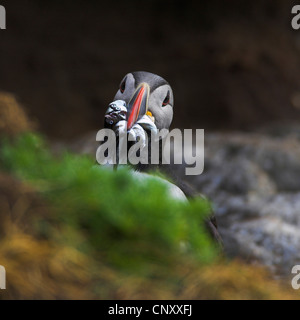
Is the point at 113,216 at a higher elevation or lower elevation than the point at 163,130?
lower

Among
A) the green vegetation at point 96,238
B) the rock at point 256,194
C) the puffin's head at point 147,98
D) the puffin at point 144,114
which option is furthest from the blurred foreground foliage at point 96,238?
the rock at point 256,194

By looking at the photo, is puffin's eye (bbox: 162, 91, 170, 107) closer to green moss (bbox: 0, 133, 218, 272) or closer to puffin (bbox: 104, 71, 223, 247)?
puffin (bbox: 104, 71, 223, 247)

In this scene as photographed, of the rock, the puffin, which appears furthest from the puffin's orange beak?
the rock

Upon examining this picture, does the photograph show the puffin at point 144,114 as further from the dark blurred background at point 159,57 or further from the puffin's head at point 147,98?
the dark blurred background at point 159,57

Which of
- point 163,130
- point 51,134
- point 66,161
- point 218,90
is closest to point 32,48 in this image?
point 51,134

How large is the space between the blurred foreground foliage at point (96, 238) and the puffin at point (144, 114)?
47.3 inches

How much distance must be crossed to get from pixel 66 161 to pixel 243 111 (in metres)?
6.46

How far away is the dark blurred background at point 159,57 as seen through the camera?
7.69m

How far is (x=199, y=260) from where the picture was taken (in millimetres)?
1485

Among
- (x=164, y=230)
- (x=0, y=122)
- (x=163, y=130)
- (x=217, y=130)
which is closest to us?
(x=164, y=230)

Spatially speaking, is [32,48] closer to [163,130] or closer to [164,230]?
[163,130]

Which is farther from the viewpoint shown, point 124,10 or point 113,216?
point 124,10

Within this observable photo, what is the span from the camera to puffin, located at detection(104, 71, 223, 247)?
279 cm

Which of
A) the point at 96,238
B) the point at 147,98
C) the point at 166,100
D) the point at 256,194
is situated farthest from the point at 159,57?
the point at 96,238
